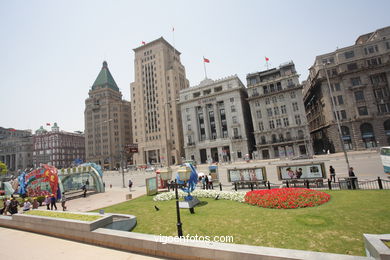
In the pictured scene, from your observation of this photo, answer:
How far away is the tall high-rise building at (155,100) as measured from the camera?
8725 centimetres

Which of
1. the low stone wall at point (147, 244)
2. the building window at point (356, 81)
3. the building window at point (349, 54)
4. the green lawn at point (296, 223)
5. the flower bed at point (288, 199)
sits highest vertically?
the building window at point (349, 54)

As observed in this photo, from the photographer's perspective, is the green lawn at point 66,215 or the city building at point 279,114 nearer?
the green lawn at point 66,215

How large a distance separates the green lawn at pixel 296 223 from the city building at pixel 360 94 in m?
42.5

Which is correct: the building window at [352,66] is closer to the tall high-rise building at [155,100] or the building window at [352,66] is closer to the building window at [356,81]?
the building window at [356,81]

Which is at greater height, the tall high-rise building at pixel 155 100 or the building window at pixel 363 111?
the tall high-rise building at pixel 155 100

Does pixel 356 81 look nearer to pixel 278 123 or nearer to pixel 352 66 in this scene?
pixel 352 66

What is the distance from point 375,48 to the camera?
160ft

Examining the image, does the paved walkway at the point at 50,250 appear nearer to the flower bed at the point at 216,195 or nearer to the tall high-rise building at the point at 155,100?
the flower bed at the point at 216,195

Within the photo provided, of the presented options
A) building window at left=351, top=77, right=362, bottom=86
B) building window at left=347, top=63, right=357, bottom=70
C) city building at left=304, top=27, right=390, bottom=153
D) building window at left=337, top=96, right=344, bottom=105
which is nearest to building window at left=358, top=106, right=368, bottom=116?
city building at left=304, top=27, right=390, bottom=153

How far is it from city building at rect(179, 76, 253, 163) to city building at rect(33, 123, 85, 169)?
87223 millimetres

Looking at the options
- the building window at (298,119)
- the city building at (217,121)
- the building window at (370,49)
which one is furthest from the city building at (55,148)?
the building window at (370,49)

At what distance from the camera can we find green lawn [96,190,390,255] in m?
7.52

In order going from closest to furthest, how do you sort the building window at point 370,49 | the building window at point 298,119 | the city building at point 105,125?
1. the building window at point 370,49
2. the building window at point 298,119
3. the city building at point 105,125

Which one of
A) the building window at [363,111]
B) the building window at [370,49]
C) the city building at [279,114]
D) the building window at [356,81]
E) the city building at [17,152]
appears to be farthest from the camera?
the city building at [17,152]
